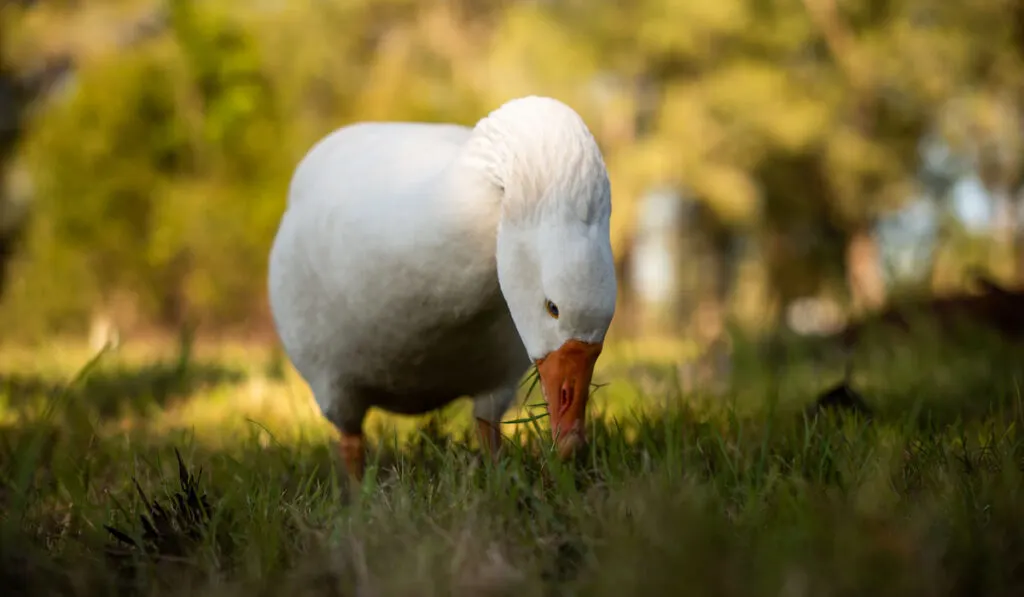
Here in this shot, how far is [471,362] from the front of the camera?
2148mm

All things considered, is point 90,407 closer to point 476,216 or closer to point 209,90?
point 476,216

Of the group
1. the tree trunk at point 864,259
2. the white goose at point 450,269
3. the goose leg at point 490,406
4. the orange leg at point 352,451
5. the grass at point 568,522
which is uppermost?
the white goose at point 450,269

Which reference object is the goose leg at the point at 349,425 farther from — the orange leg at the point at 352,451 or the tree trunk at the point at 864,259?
the tree trunk at the point at 864,259

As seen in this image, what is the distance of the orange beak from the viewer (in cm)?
169

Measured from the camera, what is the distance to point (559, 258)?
5.33 feet

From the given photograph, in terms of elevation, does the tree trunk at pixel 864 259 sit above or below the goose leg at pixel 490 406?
below

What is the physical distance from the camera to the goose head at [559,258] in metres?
1.62

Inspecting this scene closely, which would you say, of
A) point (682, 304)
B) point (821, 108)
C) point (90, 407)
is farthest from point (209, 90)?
point (682, 304)

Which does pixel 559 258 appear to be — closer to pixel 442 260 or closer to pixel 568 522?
pixel 442 260

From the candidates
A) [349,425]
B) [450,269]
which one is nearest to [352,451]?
[349,425]

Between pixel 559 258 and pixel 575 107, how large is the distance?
13685mm

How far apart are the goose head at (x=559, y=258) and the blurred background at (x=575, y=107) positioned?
5.22 metres

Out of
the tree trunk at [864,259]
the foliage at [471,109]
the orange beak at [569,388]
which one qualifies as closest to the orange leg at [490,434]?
the orange beak at [569,388]

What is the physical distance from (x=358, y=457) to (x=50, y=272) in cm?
769
